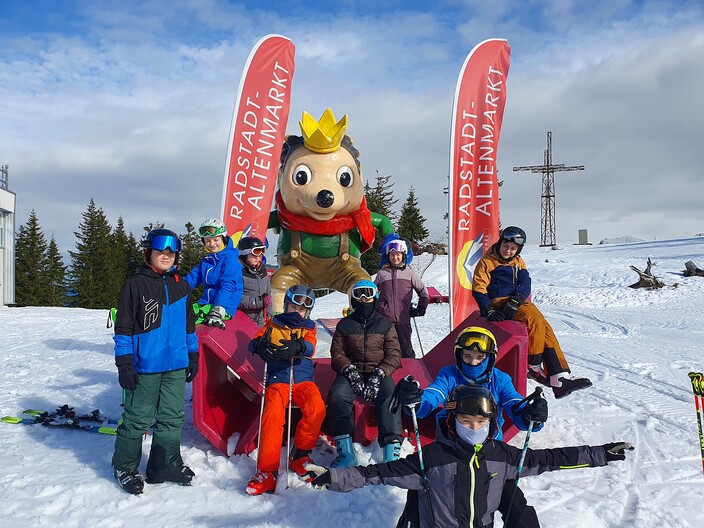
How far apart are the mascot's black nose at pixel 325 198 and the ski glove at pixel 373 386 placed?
2693mm

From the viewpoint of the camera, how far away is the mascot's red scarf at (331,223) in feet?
21.4

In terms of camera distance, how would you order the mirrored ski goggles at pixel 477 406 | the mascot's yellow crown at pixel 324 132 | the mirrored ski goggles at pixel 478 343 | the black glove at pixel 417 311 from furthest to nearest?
1. the mascot's yellow crown at pixel 324 132
2. the black glove at pixel 417 311
3. the mirrored ski goggles at pixel 478 343
4. the mirrored ski goggles at pixel 477 406

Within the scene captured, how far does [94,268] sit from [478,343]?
34431 mm

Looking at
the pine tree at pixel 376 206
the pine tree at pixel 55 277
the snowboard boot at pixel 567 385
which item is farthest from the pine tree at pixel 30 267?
the snowboard boot at pixel 567 385

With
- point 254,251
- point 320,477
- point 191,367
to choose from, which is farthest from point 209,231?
point 320,477

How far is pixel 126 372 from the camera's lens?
3258 millimetres

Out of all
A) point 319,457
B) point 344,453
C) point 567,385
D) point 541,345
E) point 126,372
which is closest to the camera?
point 126,372

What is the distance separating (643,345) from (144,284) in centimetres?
890

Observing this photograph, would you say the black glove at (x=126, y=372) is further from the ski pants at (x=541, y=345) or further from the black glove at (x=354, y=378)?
the ski pants at (x=541, y=345)

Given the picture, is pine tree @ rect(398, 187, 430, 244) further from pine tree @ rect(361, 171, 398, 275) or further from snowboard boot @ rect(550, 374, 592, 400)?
snowboard boot @ rect(550, 374, 592, 400)

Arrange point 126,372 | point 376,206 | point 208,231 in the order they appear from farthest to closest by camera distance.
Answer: point 376,206
point 208,231
point 126,372

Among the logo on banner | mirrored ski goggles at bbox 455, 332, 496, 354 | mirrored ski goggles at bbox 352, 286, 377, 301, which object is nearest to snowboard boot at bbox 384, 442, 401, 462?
mirrored ski goggles at bbox 455, 332, 496, 354

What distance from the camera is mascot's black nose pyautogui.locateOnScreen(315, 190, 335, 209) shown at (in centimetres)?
609

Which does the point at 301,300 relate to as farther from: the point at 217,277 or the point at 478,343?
the point at 478,343
